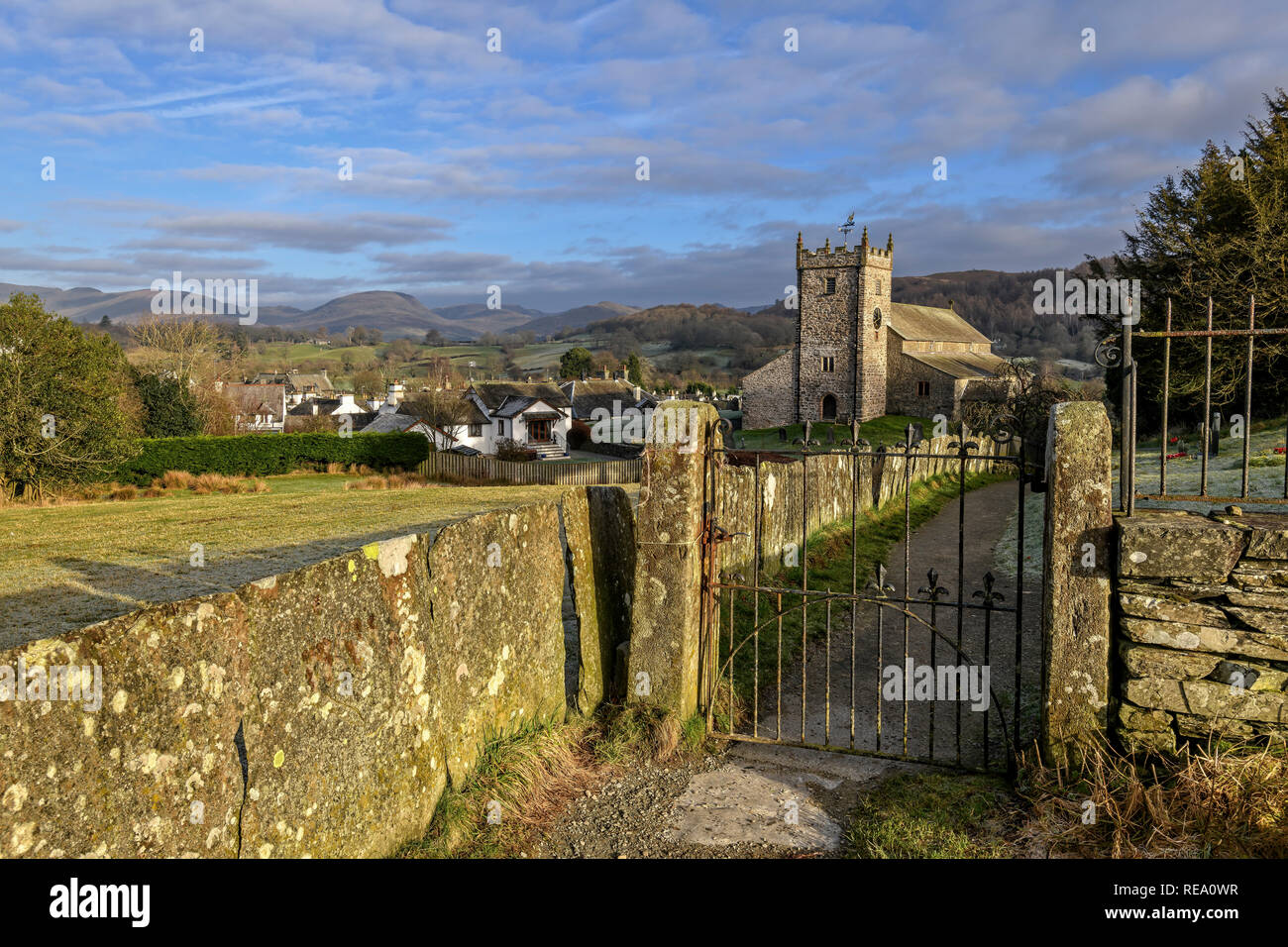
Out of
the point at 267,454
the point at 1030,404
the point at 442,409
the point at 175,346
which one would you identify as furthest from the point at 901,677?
the point at 442,409

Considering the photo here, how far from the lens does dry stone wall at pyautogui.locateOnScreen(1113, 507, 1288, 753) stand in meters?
4.66

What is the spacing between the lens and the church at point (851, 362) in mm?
62750

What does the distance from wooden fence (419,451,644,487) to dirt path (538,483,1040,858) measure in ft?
93.3

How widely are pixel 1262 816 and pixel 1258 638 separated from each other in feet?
3.18

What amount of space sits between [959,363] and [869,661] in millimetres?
66878

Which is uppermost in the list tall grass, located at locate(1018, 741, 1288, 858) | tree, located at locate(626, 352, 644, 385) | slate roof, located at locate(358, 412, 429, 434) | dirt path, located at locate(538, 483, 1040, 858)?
tree, located at locate(626, 352, 644, 385)

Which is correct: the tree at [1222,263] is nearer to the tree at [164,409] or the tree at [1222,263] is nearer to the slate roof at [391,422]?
the tree at [164,409]

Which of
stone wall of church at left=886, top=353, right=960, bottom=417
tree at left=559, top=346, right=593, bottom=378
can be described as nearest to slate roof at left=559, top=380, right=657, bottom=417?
tree at left=559, top=346, right=593, bottom=378

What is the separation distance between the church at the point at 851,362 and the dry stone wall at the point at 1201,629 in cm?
5846

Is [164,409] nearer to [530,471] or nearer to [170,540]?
[530,471]

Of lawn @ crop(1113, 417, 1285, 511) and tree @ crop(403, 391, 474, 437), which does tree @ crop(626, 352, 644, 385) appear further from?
lawn @ crop(1113, 417, 1285, 511)

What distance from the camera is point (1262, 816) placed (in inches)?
174

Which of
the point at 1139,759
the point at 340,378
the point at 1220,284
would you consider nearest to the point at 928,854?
the point at 1139,759
